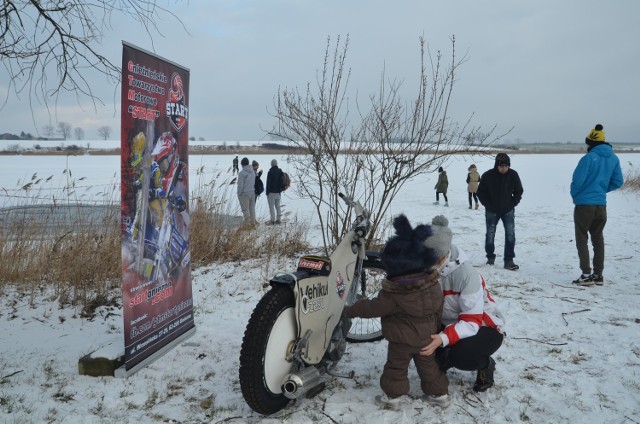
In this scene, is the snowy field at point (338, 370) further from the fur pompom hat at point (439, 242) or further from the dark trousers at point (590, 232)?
the fur pompom hat at point (439, 242)

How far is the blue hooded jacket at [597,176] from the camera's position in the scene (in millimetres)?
5988

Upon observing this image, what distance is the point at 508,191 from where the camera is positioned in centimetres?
700

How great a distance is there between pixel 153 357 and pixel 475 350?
2284 mm

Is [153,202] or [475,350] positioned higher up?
[153,202]

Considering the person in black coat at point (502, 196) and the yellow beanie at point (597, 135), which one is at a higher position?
the yellow beanie at point (597, 135)

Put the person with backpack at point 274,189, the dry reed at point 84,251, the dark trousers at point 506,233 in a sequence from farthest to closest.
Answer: the person with backpack at point 274,189 → the dark trousers at point 506,233 → the dry reed at point 84,251

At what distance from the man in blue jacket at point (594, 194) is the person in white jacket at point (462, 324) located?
11.6 ft

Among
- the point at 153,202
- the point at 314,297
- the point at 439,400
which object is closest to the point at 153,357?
the point at 153,202

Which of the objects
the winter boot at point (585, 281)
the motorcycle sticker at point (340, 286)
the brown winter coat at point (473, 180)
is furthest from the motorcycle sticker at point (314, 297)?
the brown winter coat at point (473, 180)

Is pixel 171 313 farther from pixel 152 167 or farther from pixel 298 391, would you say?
pixel 298 391

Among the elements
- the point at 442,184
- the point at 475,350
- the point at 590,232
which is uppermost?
the point at 442,184

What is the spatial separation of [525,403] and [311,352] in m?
1.39

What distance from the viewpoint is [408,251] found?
2.82 meters

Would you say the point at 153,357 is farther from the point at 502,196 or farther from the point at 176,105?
the point at 502,196
